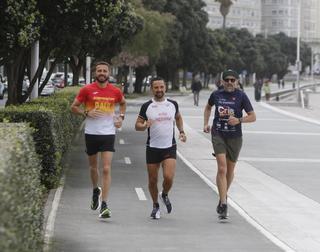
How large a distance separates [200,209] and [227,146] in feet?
4.19

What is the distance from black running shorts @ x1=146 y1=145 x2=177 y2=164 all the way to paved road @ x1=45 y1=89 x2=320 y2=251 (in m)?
0.81

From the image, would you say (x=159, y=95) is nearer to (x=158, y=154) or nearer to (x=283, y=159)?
(x=158, y=154)

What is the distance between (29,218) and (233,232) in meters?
4.67

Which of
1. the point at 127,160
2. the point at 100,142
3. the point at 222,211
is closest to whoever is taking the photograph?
the point at 100,142

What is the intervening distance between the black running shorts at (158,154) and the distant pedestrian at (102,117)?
1.69ft

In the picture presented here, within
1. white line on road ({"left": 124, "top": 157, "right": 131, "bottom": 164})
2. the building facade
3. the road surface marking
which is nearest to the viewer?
white line on road ({"left": 124, "top": 157, "right": 131, "bottom": 164})

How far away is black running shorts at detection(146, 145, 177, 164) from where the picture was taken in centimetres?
1064

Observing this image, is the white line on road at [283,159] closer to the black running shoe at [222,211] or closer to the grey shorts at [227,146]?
the grey shorts at [227,146]

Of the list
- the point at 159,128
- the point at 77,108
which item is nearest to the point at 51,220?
the point at 77,108

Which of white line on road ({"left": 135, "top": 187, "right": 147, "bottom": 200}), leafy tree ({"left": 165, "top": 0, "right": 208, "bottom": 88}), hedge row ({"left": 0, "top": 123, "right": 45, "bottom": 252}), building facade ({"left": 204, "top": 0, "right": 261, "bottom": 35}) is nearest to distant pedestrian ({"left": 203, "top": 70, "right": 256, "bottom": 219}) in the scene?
white line on road ({"left": 135, "top": 187, "right": 147, "bottom": 200})

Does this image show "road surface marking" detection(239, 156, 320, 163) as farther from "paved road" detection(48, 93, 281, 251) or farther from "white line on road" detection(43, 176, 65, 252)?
"white line on road" detection(43, 176, 65, 252)

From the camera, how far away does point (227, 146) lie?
11094 mm

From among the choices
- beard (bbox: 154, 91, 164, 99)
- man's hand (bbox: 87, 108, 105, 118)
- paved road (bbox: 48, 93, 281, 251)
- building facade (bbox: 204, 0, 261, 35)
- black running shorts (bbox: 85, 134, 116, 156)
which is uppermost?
building facade (bbox: 204, 0, 261, 35)

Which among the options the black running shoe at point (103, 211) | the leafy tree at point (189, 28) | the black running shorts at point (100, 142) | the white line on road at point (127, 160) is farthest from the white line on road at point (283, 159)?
the leafy tree at point (189, 28)
